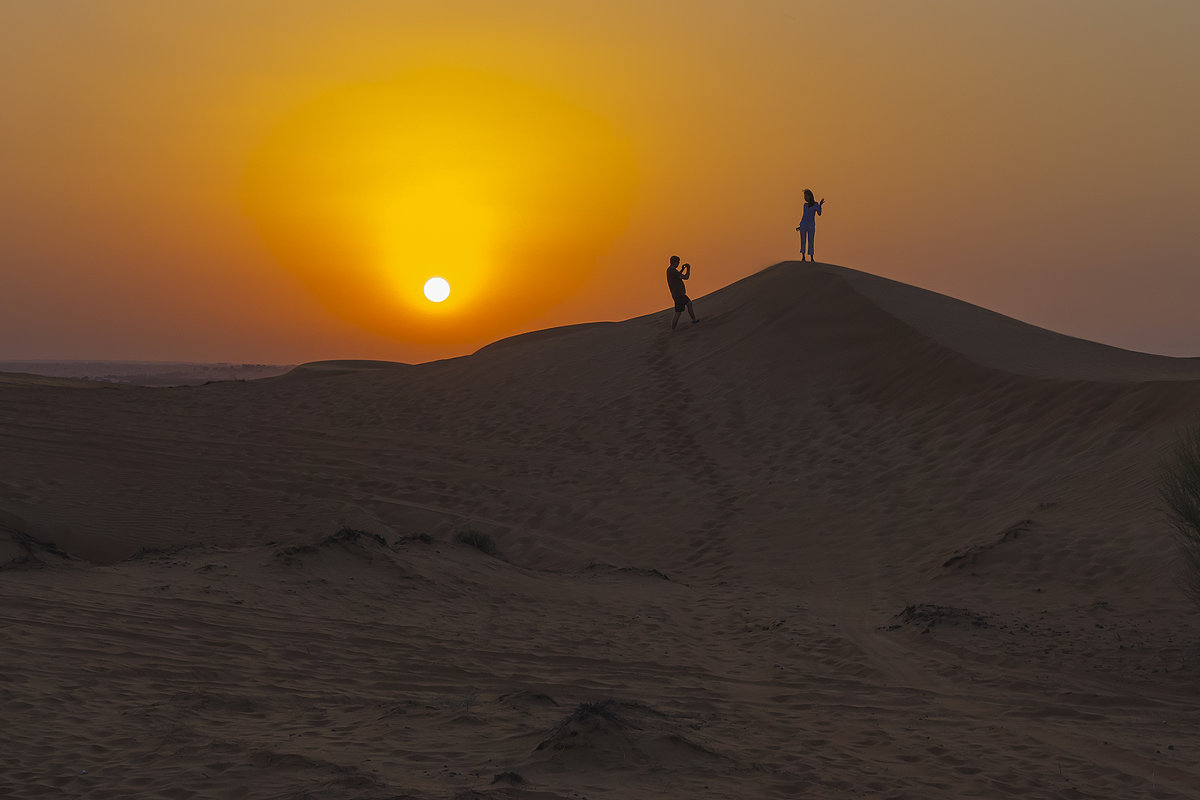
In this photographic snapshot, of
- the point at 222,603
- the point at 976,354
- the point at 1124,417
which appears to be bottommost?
the point at 222,603

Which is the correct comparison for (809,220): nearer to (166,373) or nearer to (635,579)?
(635,579)

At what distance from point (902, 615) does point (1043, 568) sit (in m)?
2.41

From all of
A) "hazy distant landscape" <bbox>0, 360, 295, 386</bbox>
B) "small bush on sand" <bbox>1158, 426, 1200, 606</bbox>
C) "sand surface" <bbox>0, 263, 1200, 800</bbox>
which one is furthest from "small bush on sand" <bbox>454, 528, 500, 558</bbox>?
"hazy distant landscape" <bbox>0, 360, 295, 386</bbox>

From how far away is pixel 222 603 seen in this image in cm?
885

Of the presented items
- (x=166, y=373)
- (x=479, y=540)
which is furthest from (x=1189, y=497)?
(x=166, y=373)

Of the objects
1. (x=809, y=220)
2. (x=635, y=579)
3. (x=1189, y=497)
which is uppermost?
(x=809, y=220)

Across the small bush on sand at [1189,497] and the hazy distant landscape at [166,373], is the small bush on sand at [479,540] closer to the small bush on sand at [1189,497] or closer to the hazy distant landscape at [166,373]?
the small bush on sand at [1189,497]

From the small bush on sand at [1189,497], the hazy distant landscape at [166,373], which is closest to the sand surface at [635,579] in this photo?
the small bush on sand at [1189,497]

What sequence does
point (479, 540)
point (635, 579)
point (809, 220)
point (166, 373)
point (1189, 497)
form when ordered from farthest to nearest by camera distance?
point (166, 373) → point (809, 220) → point (479, 540) → point (635, 579) → point (1189, 497)

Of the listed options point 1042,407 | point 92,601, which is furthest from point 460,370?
point 92,601

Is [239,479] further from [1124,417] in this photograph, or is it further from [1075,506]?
[1124,417]

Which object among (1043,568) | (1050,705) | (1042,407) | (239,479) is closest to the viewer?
(1050,705)

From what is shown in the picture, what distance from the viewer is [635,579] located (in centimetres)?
1235

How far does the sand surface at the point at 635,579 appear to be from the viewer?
5.91 meters
